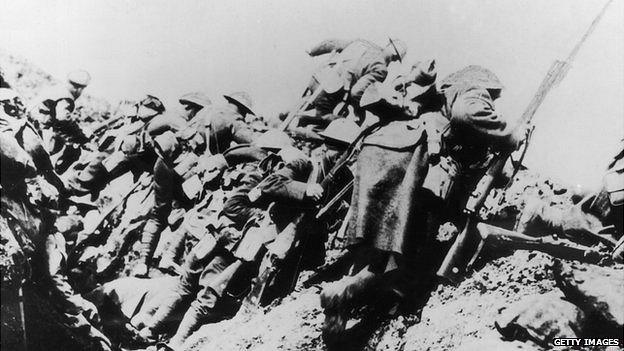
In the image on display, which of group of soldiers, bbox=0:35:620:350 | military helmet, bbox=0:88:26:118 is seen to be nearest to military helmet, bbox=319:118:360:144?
group of soldiers, bbox=0:35:620:350

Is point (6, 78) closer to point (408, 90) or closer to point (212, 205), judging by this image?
point (212, 205)

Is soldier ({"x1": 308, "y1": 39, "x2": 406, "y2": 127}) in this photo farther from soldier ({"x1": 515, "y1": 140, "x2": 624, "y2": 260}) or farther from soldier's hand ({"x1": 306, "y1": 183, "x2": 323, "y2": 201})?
soldier ({"x1": 515, "y1": 140, "x2": 624, "y2": 260})

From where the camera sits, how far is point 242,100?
5168mm

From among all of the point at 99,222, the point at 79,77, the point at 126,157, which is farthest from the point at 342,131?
the point at 79,77

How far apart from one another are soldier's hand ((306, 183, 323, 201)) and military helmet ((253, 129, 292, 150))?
0.55 metres

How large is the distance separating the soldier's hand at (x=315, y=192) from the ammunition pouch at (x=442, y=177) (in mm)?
773

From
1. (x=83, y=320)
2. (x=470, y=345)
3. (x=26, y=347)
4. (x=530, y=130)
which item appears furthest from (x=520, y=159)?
(x=26, y=347)

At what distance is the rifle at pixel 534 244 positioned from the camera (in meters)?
3.60

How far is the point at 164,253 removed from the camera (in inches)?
202

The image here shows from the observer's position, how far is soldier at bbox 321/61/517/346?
390 cm

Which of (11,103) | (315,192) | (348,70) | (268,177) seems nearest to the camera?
(315,192)

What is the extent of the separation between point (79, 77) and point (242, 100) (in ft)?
5.30

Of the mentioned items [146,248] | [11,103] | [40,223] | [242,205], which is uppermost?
[11,103]

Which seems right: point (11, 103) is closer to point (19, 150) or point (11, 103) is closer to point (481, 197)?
point (19, 150)
